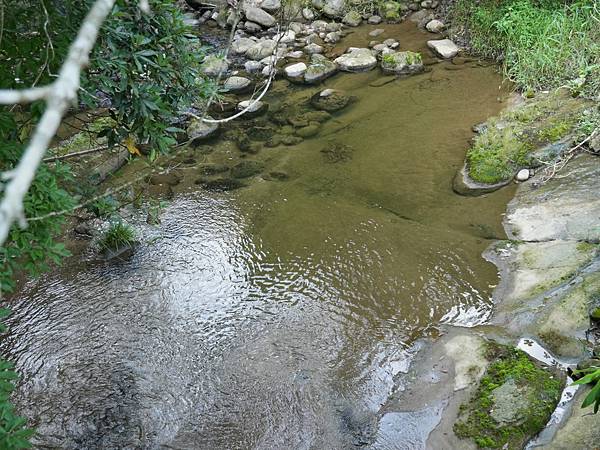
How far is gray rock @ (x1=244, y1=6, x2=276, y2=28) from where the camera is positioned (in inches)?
551

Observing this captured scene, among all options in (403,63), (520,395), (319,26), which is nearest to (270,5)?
(319,26)

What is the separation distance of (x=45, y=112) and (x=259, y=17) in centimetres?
1398

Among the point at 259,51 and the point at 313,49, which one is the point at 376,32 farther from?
the point at 259,51

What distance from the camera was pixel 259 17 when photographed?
1403cm

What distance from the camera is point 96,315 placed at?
19.2 ft

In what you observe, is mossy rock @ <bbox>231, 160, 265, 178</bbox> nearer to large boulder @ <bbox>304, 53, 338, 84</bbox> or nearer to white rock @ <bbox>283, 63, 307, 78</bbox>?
large boulder @ <bbox>304, 53, 338, 84</bbox>

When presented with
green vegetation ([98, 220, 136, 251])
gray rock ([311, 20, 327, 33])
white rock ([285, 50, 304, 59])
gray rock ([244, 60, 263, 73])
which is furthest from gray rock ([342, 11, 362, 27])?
green vegetation ([98, 220, 136, 251])

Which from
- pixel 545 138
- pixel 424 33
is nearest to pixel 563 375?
pixel 545 138

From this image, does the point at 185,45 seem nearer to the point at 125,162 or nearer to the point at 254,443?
the point at 254,443

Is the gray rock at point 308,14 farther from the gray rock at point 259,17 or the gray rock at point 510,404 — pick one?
the gray rock at point 510,404

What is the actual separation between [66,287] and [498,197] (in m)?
5.41

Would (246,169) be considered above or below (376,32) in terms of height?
below

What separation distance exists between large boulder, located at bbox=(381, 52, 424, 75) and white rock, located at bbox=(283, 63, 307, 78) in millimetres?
1674

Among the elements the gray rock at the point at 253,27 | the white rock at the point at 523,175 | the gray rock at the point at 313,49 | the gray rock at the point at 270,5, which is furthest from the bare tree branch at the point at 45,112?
the gray rock at the point at 270,5
